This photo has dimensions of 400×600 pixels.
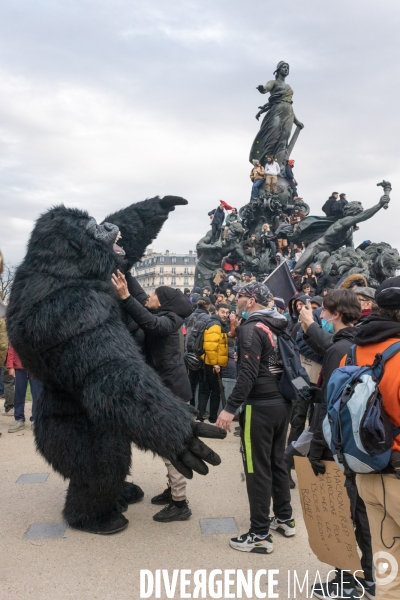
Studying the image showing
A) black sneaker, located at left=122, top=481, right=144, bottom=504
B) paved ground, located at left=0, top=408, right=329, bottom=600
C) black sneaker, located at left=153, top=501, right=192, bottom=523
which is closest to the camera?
paved ground, located at left=0, top=408, right=329, bottom=600

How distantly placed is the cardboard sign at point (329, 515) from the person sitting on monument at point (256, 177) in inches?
1017

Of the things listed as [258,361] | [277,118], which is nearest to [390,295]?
[258,361]

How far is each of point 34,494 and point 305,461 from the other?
2688 mm

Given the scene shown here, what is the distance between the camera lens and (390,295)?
85.9 inches

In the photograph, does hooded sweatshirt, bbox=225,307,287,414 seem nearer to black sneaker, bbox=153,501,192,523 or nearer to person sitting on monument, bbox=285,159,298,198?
black sneaker, bbox=153,501,192,523

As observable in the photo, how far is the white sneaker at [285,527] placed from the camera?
3.60 metres

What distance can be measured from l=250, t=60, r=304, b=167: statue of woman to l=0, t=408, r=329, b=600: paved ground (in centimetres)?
2624

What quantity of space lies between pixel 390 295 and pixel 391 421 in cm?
51

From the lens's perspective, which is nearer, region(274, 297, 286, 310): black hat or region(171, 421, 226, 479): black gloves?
region(171, 421, 226, 479): black gloves

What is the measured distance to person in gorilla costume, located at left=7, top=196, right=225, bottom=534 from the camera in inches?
119

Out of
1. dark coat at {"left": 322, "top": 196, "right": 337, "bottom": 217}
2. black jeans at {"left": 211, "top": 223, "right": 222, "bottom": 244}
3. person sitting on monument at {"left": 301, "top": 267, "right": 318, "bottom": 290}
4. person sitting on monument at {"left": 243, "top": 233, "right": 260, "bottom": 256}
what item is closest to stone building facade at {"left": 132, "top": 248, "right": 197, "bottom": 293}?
black jeans at {"left": 211, "top": 223, "right": 222, "bottom": 244}

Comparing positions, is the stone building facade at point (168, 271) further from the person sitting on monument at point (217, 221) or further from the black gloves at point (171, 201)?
the black gloves at point (171, 201)

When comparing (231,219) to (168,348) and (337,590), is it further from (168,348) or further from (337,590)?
(337,590)

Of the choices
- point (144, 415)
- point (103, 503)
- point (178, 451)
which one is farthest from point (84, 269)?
point (103, 503)
